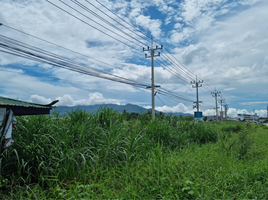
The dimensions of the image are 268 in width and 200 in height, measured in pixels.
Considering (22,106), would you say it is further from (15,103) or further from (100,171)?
(100,171)

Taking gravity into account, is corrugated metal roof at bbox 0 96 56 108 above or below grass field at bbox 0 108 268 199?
above

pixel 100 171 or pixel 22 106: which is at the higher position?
pixel 22 106

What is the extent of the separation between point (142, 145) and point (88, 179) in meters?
2.21

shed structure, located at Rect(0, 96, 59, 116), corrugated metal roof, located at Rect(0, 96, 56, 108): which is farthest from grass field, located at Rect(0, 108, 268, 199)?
corrugated metal roof, located at Rect(0, 96, 56, 108)

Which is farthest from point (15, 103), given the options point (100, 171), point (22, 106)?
point (100, 171)

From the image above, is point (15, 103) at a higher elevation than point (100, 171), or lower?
higher

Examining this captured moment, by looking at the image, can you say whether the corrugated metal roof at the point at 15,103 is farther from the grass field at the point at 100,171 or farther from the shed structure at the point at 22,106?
the grass field at the point at 100,171

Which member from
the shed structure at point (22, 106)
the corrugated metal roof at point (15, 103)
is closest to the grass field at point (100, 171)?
the shed structure at point (22, 106)

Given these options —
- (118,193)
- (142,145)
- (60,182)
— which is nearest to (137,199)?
(118,193)

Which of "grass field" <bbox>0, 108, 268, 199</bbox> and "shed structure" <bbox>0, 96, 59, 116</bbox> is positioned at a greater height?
"shed structure" <bbox>0, 96, 59, 116</bbox>

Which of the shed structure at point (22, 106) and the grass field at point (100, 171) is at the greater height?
the shed structure at point (22, 106)

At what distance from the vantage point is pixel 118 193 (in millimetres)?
4434

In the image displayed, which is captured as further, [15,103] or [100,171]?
[100,171]

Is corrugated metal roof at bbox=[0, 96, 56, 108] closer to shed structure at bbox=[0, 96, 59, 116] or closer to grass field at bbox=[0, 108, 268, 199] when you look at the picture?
shed structure at bbox=[0, 96, 59, 116]
